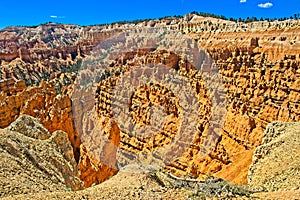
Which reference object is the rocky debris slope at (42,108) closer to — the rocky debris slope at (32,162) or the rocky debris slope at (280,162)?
the rocky debris slope at (32,162)

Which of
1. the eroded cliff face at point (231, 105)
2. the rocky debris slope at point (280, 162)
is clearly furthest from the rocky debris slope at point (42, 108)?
the rocky debris slope at point (280, 162)

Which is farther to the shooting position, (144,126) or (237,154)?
(144,126)

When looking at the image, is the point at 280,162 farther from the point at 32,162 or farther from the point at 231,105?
the point at 231,105

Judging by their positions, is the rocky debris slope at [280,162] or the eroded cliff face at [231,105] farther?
the eroded cliff face at [231,105]

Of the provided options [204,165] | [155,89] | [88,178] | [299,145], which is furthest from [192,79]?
[299,145]

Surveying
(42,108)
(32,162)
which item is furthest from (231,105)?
(32,162)

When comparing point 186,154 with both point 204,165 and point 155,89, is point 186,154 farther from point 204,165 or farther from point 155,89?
point 155,89
